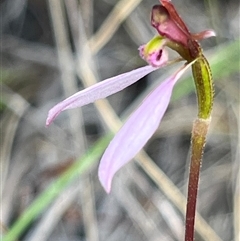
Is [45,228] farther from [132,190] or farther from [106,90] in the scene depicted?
[106,90]

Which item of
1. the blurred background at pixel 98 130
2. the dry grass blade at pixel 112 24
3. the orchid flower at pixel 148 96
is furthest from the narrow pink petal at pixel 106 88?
the dry grass blade at pixel 112 24

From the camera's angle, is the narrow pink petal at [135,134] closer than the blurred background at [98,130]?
Yes

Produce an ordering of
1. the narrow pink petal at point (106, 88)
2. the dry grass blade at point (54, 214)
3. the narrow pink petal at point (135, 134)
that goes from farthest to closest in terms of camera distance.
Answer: the dry grass blade at point (54, 214)
the narrow pink petal at point (106, 88)
the narrow pink petal at point (135, 134)

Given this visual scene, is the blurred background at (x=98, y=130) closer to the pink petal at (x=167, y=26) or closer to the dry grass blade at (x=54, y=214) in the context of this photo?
the dry grass blade at (x=54, y=214)

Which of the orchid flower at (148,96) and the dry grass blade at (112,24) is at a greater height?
the dry grass blade at (112,24)

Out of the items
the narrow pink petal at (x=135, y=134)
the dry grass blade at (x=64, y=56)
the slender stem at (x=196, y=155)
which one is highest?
the dry grass blade at (x=64, y=56)

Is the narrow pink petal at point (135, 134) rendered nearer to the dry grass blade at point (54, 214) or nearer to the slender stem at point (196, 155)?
the slender stem at point (196, 155)

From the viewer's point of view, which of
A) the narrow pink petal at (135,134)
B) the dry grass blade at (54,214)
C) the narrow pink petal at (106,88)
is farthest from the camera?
the dry grass blade at (54,214)

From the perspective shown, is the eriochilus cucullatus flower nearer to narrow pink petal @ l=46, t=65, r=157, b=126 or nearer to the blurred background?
narrow pink petal @ l=46, t=65, r=157, b=126
